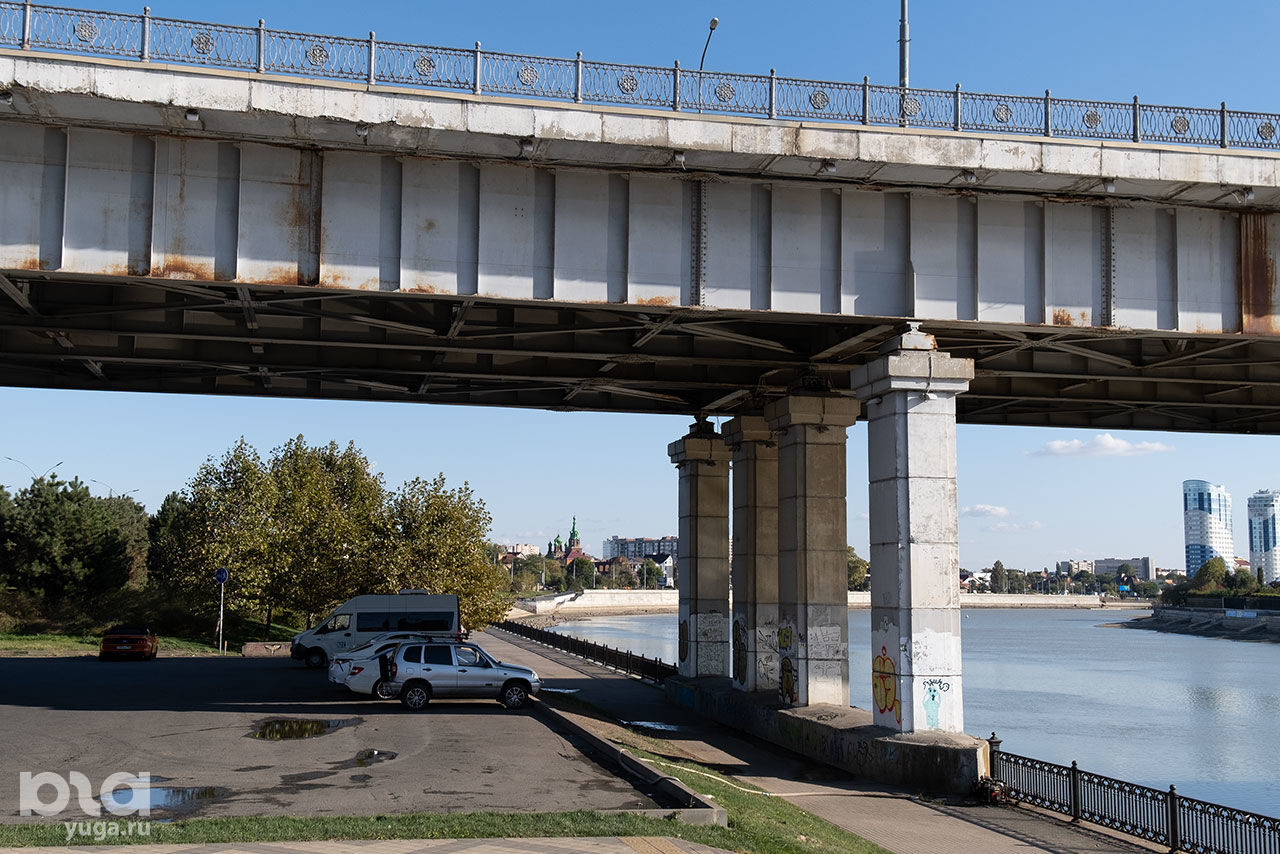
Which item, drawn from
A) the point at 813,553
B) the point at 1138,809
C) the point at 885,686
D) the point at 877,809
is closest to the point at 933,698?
the point at 885,686

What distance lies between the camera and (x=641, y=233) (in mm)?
20984

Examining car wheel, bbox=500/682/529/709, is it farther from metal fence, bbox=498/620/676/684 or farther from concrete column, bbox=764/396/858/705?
metal fence, bbox=498/620/676/684

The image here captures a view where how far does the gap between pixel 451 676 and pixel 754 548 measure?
33.3 ft

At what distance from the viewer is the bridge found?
19.0 m

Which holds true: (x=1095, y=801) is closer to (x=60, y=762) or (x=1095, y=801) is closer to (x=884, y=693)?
(x=884, y=693)

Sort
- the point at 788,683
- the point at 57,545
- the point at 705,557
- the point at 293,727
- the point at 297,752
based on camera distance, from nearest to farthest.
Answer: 1. the point at 297,752
2. the point at 293,727
3. the point at 788,683
4. the point at 705,557
5. the point at 57,545

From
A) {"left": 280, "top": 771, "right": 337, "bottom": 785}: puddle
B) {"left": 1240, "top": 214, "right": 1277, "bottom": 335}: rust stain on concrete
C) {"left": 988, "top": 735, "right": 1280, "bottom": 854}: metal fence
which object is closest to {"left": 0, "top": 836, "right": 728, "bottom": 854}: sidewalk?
{"left": 280, "top": 771, "right": 337, "bottom": 785}: puddle

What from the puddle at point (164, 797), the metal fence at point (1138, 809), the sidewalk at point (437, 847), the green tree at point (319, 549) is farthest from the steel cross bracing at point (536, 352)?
the green tree at point (319, 549)

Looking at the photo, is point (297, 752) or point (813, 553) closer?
point (297, 752)

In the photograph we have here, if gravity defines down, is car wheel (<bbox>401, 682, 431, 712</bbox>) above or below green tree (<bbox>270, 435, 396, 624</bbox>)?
below

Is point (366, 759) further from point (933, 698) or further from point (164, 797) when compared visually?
point (933, 698)

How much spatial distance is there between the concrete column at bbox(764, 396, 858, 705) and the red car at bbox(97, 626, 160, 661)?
26251 mm

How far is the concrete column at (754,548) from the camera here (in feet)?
104

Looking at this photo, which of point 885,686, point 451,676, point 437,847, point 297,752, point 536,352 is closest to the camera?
point 437,847
